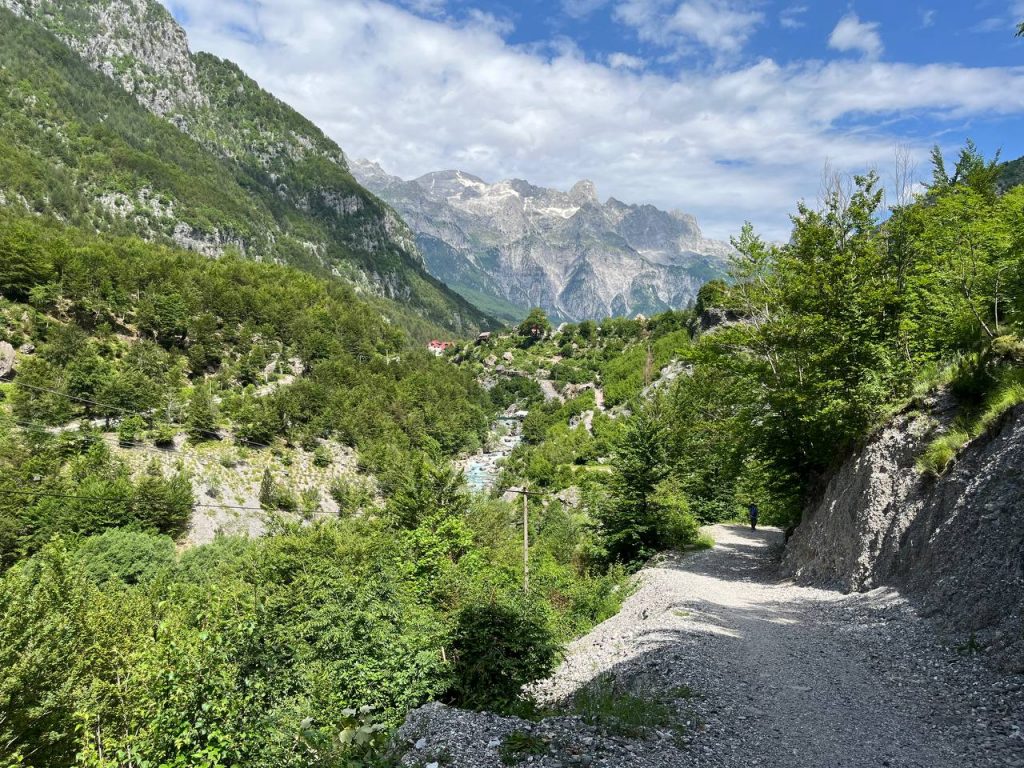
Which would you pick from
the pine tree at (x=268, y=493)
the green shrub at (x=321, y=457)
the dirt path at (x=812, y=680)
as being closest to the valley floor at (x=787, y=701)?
the dirt path at (x=812, y=680)

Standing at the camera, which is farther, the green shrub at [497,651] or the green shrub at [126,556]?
the green shrub at [126,556]

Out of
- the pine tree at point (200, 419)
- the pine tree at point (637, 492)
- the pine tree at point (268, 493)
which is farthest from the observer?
the pine tree at point (200, 419)

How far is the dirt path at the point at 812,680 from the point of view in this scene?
20.4 feet

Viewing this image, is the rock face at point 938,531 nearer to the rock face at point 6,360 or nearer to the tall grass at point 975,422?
the tall grass at point 975,422

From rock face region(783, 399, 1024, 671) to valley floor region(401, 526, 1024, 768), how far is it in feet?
1.86

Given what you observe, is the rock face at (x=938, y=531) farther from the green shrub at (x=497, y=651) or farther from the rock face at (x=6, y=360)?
the rock face at (x=6, y=360)

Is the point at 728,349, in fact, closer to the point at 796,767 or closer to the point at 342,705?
the point at 796,767

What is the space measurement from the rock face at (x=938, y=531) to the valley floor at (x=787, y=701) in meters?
0.57

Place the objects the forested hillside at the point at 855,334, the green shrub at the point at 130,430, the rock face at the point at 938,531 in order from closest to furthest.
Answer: the rock face at the point at 938,531
the forested hillside at the point at 855,334
the green shrub at the point at 130,430

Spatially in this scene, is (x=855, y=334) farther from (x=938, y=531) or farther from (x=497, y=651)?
(x=497, y=651)

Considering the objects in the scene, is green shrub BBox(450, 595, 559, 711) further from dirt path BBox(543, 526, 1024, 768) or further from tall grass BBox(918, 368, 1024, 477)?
tall grass BBox(918, 368, 1024, 477)

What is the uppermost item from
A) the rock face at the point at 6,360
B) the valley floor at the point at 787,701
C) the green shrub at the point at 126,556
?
the rock face at the point at 6,360

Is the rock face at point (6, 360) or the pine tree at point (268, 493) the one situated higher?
the rock face at point (6, 360)

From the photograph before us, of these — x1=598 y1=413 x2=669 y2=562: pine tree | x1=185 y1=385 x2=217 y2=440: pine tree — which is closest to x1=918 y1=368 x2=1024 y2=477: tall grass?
x1=598 y1=413 x2=669 y2=562: pine tree
